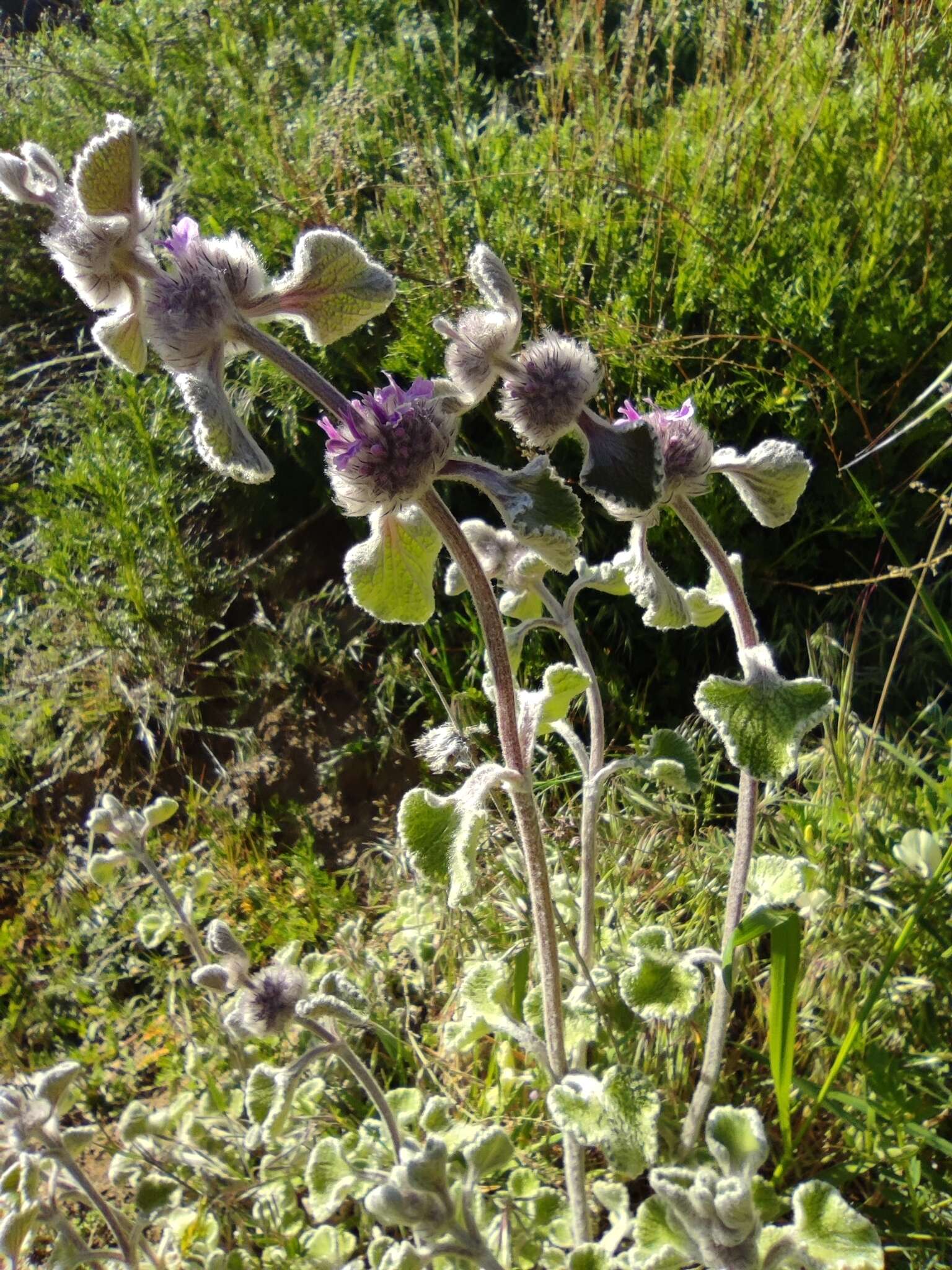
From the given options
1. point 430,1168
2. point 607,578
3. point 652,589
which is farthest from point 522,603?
point 430,1168

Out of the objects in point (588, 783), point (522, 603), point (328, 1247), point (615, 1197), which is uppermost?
point (522, 603)

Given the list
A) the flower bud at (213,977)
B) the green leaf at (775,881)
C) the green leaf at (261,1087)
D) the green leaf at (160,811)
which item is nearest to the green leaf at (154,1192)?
the green leaf at (261,1087)

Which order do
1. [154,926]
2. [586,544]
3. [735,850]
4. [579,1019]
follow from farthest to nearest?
1. [586,544]
2. [154,926]
3. [579,1019]
4. [735,850]

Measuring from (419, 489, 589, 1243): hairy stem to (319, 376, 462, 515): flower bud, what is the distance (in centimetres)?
Result: 3

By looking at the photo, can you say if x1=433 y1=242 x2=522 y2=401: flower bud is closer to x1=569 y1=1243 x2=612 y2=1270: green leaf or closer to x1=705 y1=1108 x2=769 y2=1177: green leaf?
x1=705 y1=1108 x2=769 y2=1177: green leaf

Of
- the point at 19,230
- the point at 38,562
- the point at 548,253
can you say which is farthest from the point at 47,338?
the point at 548,253

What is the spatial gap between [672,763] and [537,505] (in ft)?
1.85

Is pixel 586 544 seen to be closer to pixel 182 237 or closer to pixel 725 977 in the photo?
pixel 725 977

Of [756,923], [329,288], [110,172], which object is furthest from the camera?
[756,923]

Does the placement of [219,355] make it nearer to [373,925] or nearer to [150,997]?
[373,925]

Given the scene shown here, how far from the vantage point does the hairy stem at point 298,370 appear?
714 millimetres

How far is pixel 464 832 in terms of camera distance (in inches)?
34.0

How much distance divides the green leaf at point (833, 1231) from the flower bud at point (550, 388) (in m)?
0.79

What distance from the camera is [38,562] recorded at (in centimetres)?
312
